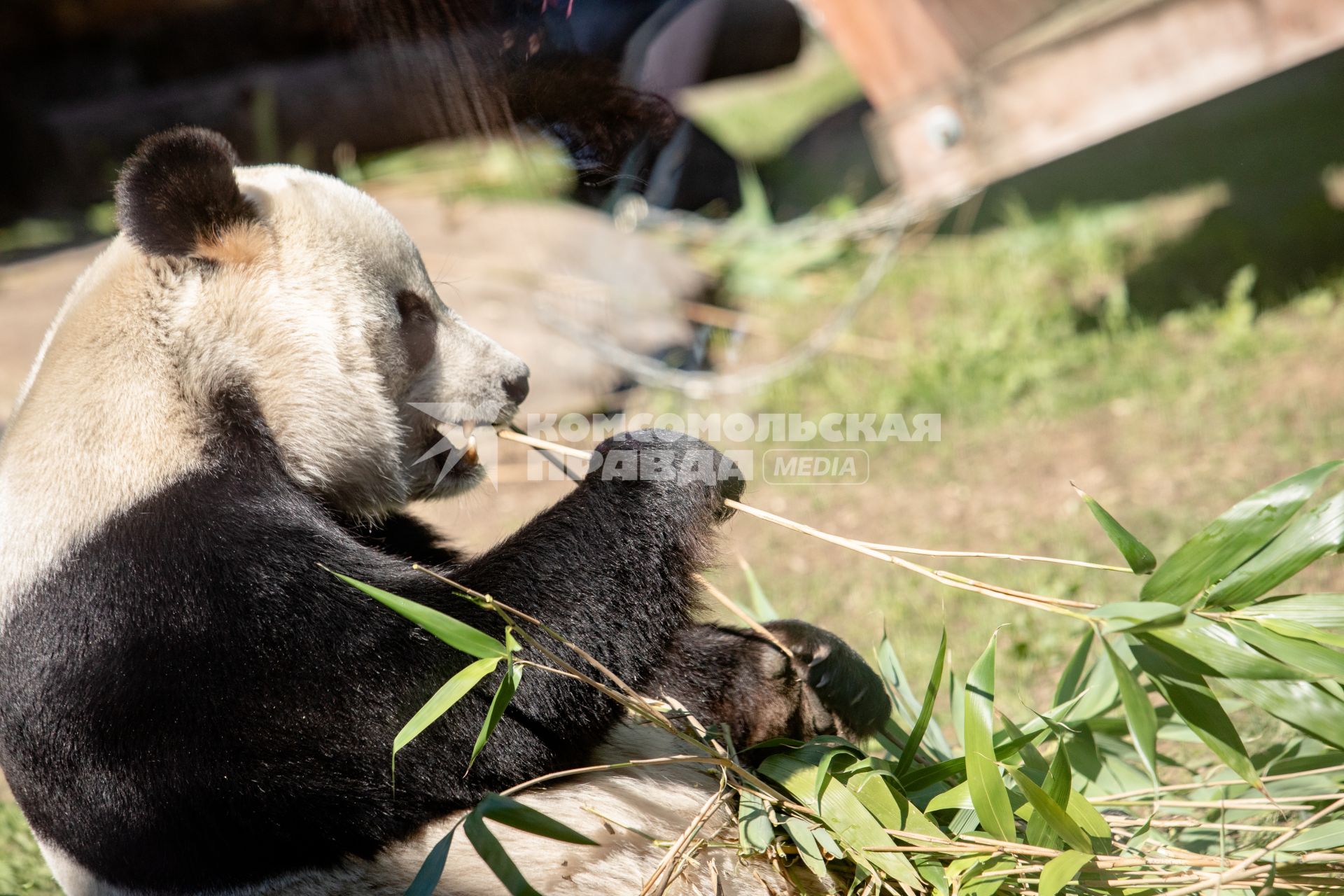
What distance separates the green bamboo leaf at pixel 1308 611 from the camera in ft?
5.70

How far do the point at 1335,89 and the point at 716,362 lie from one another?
457 centimetres

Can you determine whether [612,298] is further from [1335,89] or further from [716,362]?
[1335,89]

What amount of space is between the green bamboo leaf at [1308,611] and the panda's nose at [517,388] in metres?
1.56

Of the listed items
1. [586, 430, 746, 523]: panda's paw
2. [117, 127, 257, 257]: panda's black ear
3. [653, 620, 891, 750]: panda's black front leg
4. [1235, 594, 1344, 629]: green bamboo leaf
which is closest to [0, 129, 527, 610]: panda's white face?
[117, 127, 257, 257]: panda's black ear

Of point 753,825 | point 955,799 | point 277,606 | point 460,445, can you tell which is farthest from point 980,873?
point 460,445

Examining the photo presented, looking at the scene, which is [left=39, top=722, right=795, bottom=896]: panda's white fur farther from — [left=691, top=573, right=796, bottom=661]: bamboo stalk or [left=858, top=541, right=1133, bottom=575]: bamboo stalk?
[left=858, top=541, right=1133, bottom=575]: bamboo stalk

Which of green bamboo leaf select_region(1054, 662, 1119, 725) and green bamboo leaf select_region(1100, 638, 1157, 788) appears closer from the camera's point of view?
green bamboo leaf select_region(1100, 638, 1157, 788)

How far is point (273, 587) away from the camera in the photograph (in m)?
1.90

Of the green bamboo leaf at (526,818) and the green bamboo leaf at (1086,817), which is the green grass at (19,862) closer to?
the green bamboo leaf at (526,818)

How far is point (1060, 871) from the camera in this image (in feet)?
5.85

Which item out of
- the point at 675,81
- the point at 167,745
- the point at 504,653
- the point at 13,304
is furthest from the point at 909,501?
the point at 13,304

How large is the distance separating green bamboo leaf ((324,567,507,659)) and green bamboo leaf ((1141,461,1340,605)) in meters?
1.11

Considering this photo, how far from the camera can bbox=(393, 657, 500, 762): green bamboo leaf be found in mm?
1768

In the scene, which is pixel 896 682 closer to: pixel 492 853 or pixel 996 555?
pixel 996 555
